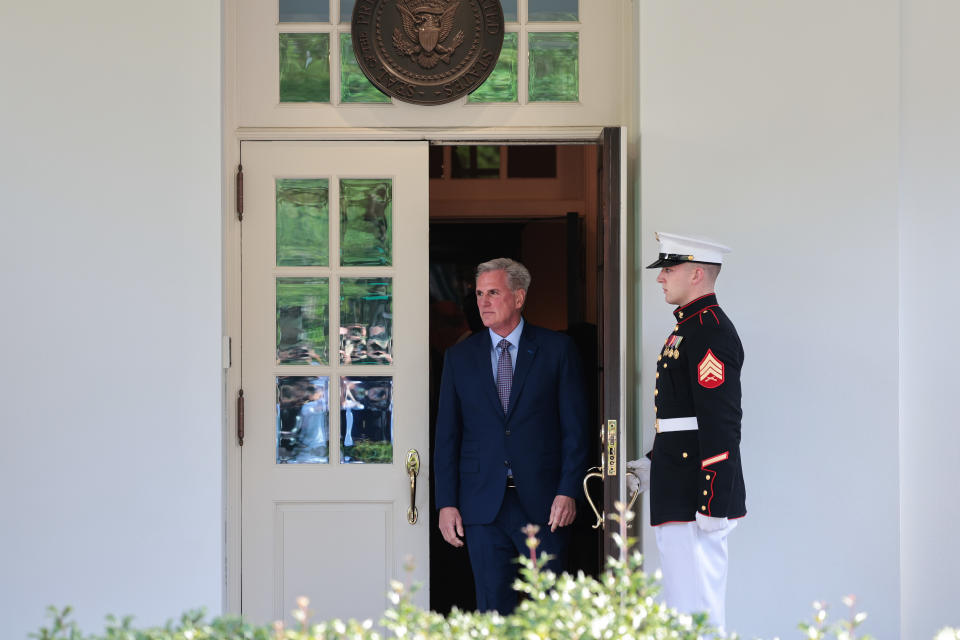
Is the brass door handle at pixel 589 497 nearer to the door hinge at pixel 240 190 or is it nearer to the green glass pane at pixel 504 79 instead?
the green glass pane at pixel 504 79

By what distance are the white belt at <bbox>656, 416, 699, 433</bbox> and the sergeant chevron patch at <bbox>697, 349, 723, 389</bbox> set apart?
0.16m

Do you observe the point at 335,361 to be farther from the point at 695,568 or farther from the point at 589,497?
the point at 695,568

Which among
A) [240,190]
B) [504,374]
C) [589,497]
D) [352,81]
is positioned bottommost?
[589,497]

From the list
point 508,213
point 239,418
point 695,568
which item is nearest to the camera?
point 695,568

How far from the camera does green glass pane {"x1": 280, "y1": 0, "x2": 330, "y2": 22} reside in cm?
441

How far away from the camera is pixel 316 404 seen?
4.41 m

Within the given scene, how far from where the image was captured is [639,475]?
3.96 metres

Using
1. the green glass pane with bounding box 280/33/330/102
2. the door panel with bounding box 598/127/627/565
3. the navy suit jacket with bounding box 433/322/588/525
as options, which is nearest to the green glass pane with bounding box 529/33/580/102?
the door panel with bounding box 598/127/627/565

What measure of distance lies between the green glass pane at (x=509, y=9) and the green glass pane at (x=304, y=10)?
27.8 inches

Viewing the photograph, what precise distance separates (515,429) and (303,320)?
955 millimetres

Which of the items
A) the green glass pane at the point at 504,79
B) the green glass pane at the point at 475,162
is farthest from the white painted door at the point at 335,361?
the green glass pane at the point at 475,162
